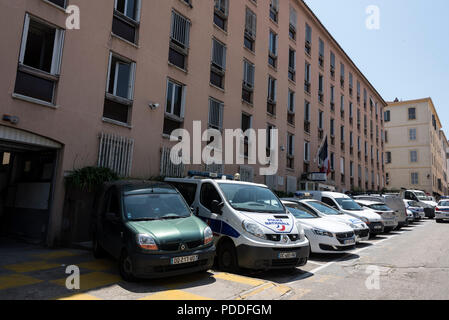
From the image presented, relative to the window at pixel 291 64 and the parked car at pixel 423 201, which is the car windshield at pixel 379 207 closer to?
the window at pixel 291 64

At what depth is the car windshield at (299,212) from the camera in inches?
385

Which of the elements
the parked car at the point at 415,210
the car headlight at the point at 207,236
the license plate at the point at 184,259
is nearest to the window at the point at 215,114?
the car headlight at the point at 207,236

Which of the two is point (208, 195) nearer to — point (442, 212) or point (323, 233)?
point (323, 233)

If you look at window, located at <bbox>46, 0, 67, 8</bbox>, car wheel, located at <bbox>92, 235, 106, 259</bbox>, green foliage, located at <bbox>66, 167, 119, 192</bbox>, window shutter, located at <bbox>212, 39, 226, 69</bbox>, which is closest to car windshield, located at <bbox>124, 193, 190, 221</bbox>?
car wheel, located at <bbox>92, 235, 106, 259</bbox>

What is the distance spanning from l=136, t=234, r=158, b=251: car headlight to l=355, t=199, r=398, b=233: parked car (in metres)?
12.0

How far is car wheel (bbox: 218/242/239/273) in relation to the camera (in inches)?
264

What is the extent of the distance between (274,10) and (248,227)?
61.4ft

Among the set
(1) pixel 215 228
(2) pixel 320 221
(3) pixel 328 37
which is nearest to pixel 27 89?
(1) pixel 215 228

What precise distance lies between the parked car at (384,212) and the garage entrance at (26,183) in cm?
1321

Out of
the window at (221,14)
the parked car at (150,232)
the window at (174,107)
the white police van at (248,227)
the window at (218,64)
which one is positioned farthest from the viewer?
the window at (221,14)

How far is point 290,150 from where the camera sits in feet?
71.8

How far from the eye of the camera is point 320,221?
30.5ft
